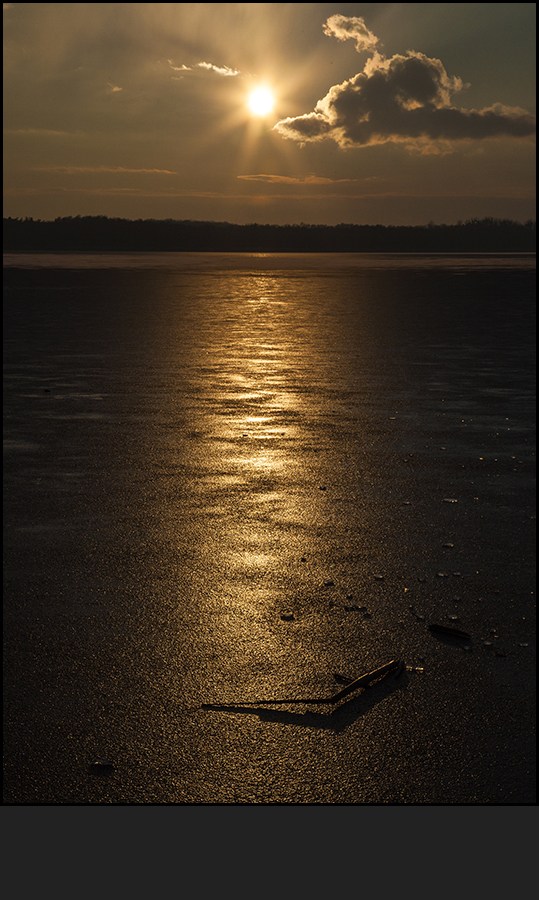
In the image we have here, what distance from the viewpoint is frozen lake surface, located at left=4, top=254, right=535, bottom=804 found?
348 centimetres

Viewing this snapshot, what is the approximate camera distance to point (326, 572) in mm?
5445

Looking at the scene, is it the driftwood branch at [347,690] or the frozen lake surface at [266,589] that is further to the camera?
the driftwood branch at [347,690]

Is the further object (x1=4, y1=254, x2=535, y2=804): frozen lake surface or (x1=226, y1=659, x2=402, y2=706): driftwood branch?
(x1=226, y1=659, x2=402, y2=706): driftwood branch

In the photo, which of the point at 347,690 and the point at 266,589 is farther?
the point at 266,589

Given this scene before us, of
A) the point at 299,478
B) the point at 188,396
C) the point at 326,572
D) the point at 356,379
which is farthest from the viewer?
the point at 356,379

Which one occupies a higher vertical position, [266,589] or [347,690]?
[266,589]

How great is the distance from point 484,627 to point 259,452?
422 cm

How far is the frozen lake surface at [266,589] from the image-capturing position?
3.48 m

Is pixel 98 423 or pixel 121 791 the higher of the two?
pixel 98 423

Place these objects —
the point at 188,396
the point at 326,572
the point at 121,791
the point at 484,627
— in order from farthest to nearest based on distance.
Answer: the point at 188,396, the point at 326,572, the point at 484,627, the point at 121,791

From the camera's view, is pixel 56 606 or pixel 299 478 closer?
pixel 56 606

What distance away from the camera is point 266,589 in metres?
5.14

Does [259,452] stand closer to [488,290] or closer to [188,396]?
[188,396]

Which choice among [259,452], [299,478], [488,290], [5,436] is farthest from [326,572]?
[488,290]
